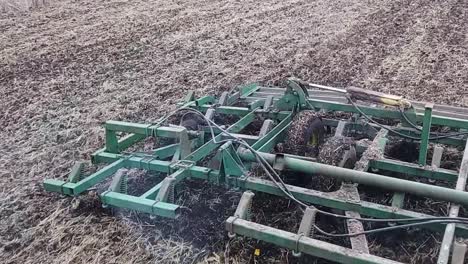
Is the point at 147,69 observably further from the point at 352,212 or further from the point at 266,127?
the point at 352,212

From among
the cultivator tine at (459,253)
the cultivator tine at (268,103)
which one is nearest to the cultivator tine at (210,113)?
the cultivator tine at (268,103)

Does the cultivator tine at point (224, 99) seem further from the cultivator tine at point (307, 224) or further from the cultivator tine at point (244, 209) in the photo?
the cultivator tine at point (307, 224)

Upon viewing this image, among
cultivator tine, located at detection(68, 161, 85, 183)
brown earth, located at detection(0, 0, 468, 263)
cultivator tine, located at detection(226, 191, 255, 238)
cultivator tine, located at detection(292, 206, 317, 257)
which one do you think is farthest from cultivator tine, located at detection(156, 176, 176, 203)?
cultivator tine, located at detection(292, 206, 317, 257)

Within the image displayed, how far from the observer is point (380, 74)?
7.76m

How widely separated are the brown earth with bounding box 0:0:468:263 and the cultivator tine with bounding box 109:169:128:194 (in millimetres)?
302

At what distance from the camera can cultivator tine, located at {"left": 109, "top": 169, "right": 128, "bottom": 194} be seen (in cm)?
414

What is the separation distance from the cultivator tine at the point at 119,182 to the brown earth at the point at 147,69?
0.30 metres

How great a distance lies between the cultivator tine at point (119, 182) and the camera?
13.6 ft

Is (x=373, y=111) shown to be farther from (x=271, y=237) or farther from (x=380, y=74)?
(x=380, y=74)

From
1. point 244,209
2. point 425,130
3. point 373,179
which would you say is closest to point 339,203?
point 373,179

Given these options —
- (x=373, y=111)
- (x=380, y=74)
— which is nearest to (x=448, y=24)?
(x=380, y=74)

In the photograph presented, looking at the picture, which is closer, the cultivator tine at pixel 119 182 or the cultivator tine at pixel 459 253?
the cultivator tine at pixel 459 253

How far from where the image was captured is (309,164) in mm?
3779

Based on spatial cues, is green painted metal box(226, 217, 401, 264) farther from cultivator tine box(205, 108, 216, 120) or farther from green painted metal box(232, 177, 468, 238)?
cultivator tine box(205, 108, 216, 120)
